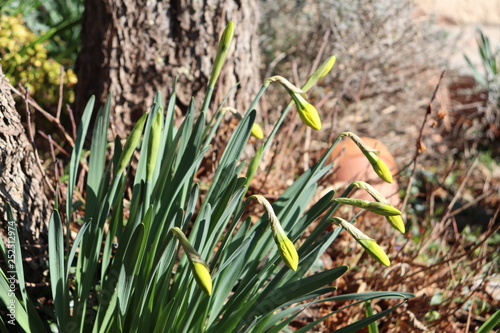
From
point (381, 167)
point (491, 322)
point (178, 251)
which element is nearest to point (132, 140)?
point (178, 251)

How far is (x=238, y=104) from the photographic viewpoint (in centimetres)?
245

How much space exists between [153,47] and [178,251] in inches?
44.2

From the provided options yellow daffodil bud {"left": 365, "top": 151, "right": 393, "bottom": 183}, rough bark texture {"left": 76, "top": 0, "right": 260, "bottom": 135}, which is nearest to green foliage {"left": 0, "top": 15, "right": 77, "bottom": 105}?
rough bark texture {"left": 76, "top": 0, "right": 260, "bottom": 135}

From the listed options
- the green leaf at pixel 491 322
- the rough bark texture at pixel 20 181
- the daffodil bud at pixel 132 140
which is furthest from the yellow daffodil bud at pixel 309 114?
the rough bark texture at pixel 20 181

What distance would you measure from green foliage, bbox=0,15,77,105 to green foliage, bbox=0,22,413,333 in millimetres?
1475

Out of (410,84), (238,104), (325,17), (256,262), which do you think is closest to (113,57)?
(238,104)

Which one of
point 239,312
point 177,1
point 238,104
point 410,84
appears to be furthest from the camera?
point 410,84

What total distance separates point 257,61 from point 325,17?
3.82 feet

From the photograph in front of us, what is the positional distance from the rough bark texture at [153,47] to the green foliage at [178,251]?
2.64 feet

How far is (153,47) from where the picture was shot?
7.37 feet

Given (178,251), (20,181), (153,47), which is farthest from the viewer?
(153,47)

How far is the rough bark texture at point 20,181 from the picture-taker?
59.2 inches

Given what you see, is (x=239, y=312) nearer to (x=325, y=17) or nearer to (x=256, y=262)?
(x=256, y=262)

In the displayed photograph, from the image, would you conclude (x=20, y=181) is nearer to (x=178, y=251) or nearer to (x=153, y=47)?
(x=178, y=251)
